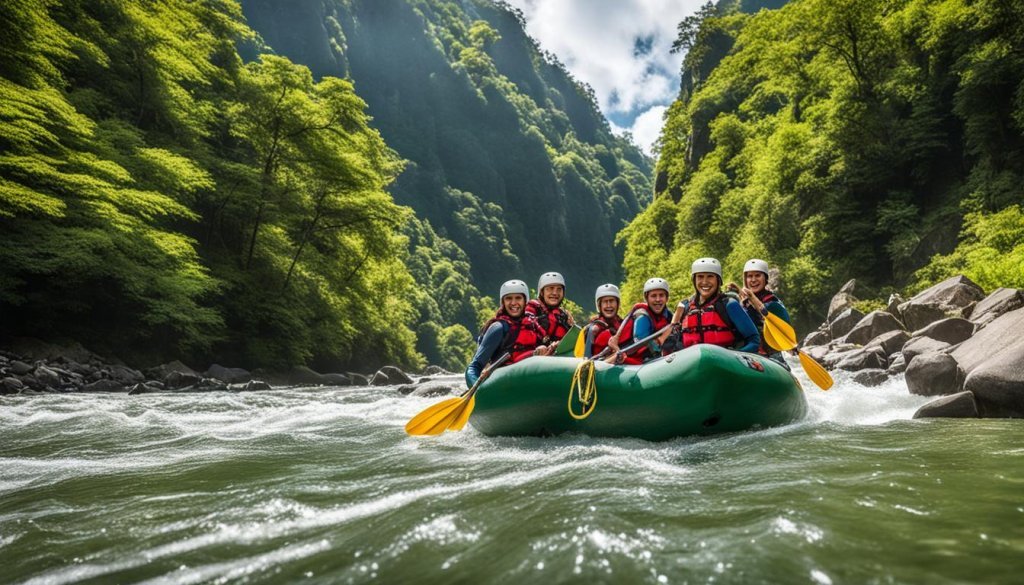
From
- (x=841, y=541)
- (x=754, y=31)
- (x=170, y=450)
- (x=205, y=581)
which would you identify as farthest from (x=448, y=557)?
(x=754, y=31)

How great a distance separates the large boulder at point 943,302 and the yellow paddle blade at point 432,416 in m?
9.18

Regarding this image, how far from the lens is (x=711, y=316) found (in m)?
5.65

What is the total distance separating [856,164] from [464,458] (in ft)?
64.8

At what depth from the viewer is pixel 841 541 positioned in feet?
6.37

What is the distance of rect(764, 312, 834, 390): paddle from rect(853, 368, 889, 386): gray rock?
223 centimetres

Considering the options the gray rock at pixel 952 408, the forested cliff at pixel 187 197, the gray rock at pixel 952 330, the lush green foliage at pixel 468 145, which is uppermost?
the lush green foliage at pixel 468 145

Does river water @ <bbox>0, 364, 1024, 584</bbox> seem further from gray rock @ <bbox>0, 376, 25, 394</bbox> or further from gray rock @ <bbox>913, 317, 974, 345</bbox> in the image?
gray rock @ <bbox>0, 376, 25, 394</bbox>

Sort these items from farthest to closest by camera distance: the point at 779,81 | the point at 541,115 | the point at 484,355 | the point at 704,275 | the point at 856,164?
the point at 541,115 < the point at 779,81 < the point at 856,164 < the point at 484,355 < the point at 704,275

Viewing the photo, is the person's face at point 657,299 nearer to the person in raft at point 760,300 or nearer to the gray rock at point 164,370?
the person in raft at point 760,300

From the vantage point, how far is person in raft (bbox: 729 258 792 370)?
20.4 ft

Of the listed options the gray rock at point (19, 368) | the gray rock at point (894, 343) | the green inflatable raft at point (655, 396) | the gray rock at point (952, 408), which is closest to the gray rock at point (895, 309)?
the gray rock at point (894, 343)

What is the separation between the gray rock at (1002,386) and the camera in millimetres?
4672

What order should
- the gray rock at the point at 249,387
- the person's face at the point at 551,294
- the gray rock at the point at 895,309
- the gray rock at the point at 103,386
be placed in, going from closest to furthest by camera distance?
the person's face at the point at 551,294, the gray rock at the point at 103,386, the gray rock at the point at 895,309, the gray rock at the point at 249,387

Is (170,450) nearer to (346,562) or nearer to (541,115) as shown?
(346,562)
